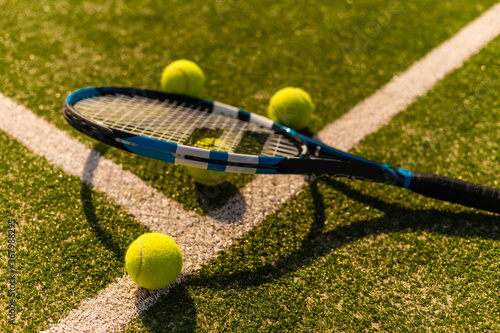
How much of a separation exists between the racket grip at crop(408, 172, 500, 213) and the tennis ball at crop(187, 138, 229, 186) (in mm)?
1392

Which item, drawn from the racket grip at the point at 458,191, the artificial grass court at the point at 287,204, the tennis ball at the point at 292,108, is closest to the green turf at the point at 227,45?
the artificial grass court at the point at 287,204

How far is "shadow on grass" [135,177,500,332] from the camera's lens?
2439mm

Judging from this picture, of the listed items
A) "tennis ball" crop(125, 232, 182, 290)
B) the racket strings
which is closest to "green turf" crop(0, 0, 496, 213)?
the racket strings

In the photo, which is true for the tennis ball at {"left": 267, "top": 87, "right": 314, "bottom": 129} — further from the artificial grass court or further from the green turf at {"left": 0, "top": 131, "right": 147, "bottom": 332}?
the green turf at {"left": 0, "top": 131, "right": 147, "bottom": 332}

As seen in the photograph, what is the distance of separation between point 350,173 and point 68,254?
1966 millimetres

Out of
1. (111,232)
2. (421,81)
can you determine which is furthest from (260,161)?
(421,81)

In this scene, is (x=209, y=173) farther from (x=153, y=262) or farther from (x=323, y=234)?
(x=323, y=234)

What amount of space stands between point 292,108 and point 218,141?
2.85ft

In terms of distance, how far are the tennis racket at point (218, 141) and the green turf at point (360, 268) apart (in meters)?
0.29

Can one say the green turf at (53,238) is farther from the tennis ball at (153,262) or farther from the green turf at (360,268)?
the green turf at (360,268)

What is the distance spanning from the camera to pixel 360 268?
271cm

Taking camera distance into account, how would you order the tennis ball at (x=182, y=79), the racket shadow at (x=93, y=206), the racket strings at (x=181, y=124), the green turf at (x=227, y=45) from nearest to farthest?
1. the racket shadow at (x=93, y=206)
2. the racket strings at (x=181, y=124)
3. the tennis ball at (x=182, y=79)
4. the green turf at (x=227, y=45)

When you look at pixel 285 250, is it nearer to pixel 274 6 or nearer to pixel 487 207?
pixel 487 207

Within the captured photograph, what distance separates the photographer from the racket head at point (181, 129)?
8.04 ft
